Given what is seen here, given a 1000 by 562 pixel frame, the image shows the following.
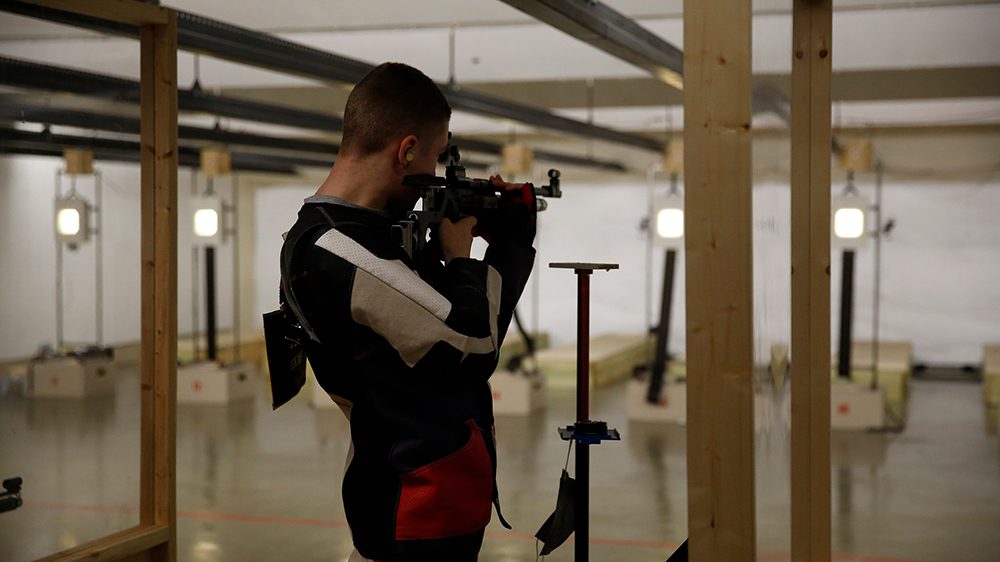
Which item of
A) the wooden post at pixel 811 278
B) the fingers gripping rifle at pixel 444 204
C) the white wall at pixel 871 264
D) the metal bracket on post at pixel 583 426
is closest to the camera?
the fingers gripping rifle at pixel 444 204

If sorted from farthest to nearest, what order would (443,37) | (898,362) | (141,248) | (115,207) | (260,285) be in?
1. (260,285)
2. (115,207)
3. (898,362)
4. (443,37)
5. (141,248)

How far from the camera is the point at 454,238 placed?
191 centimetres

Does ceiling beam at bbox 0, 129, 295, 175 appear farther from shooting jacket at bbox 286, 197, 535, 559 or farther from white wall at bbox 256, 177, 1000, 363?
white wall at bbox 256, 177, 1000, 363

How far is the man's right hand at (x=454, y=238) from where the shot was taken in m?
1.90

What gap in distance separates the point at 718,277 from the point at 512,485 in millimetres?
4640

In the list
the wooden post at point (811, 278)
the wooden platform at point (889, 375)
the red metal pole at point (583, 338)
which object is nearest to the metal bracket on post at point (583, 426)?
the red metal pole at point (583, 338)

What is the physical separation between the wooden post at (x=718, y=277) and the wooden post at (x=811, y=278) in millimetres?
1324

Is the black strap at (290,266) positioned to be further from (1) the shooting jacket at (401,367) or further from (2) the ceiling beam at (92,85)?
(2) the ceiling beam at (92,85)

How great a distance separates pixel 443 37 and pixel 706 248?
4.93m

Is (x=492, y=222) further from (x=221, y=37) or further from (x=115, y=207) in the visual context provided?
(x=115, y=207)

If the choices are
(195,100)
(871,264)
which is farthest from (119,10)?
(871,264)

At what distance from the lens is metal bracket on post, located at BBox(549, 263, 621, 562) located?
223 cm

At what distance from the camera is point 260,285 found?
14.8 meters

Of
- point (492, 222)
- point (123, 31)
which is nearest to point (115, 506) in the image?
point (123, 31)
